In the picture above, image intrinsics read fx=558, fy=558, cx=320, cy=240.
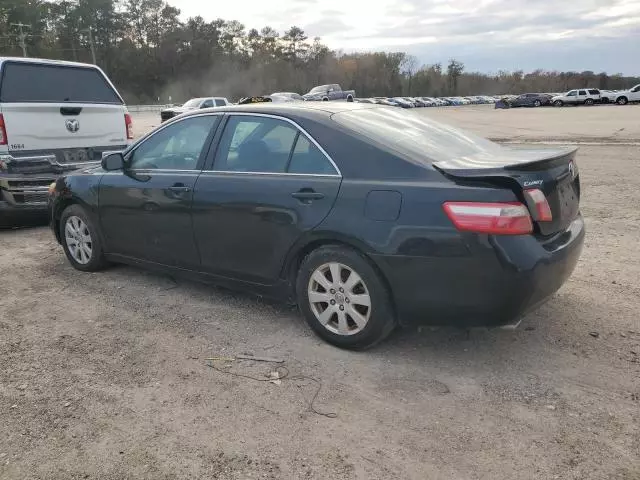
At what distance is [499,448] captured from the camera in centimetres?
265

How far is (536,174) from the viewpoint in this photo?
3.23m

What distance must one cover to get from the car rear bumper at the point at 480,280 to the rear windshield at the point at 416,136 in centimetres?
58

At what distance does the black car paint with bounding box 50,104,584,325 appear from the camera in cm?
310

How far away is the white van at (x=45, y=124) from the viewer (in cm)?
670

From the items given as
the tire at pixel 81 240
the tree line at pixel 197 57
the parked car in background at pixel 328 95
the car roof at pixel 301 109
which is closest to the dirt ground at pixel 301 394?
the tire at pixel 81 240

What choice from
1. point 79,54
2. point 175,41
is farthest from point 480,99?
point 79,54

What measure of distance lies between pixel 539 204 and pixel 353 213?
3.52 ft

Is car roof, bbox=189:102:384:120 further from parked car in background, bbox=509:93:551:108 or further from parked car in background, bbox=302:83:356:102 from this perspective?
parked car in background, bbox=509:93:551:108

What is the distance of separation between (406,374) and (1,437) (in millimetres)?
2212

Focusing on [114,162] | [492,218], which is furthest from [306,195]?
[114,162]

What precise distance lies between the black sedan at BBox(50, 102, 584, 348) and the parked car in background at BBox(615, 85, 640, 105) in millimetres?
56765

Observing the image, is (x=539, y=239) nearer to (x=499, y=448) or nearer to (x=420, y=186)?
(x=420, y=186)

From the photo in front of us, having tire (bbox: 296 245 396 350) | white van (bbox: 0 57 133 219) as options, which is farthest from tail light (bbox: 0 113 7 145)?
tire (bbox: 296 245 396 350)

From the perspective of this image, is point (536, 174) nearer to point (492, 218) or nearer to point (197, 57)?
point (492, 218)
